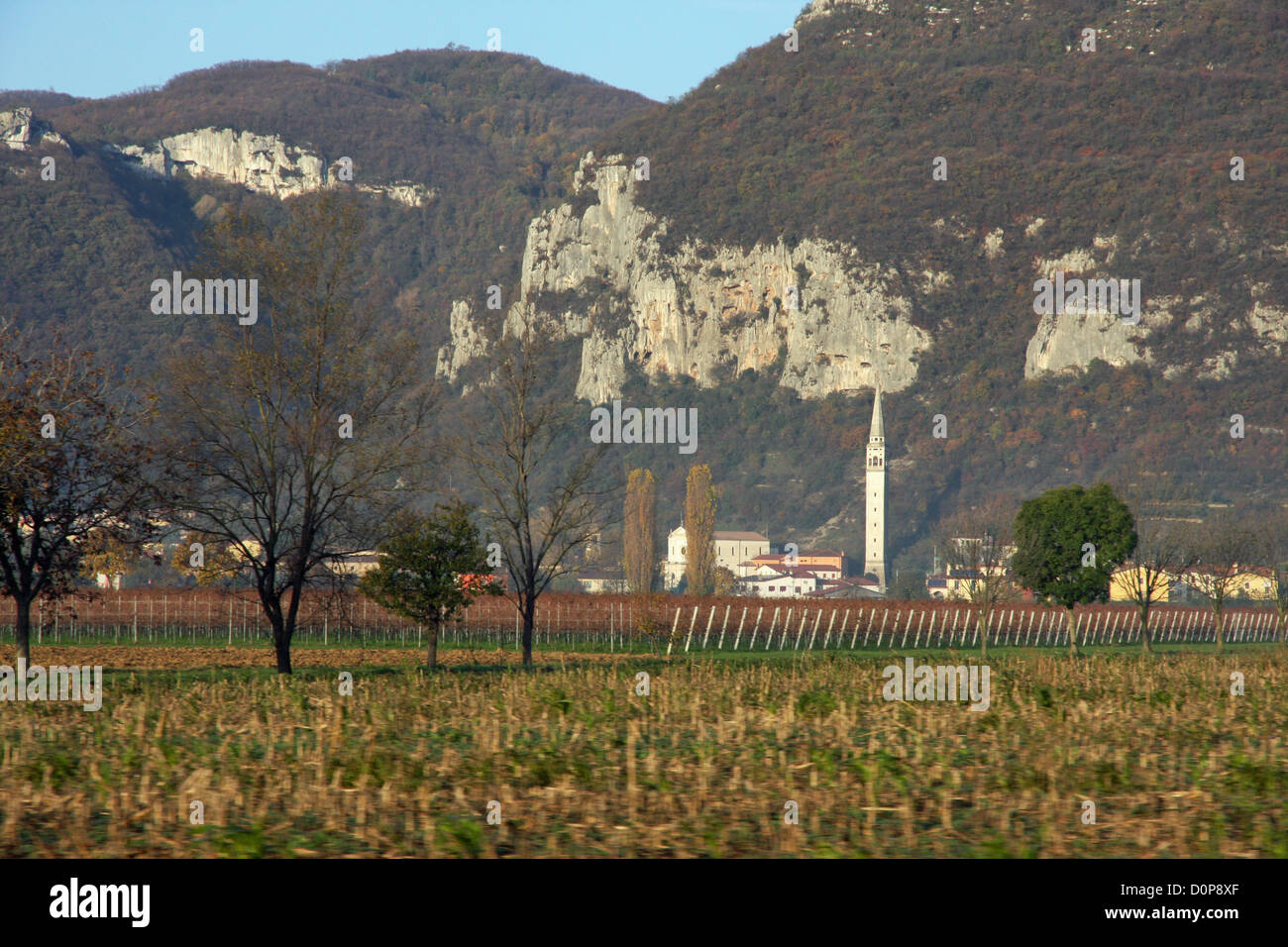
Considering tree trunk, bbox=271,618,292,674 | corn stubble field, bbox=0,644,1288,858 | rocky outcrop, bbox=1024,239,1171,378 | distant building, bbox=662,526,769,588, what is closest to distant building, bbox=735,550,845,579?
distant building, bbox=662,526,769,588

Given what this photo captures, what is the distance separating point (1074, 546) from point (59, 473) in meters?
41.3

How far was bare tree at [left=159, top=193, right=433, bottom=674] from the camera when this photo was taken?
30359 mm

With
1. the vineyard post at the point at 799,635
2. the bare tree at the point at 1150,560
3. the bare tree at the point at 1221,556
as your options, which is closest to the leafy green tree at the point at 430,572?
the vineyard post at the point at 799,635

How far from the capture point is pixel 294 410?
32.0 metres

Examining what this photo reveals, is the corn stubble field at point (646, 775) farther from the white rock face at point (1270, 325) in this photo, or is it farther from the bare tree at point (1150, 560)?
the white rock face at point (1270, 325)

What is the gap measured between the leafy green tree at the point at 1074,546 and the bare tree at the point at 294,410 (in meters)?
32.1

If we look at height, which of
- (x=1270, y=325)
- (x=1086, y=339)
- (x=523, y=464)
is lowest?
(x=523, y=464)

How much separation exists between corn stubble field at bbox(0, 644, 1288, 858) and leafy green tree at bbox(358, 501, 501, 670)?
12652mm

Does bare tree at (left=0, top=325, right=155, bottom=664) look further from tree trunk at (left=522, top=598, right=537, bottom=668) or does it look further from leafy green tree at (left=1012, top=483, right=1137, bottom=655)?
leafy green tree at (left=1012, top=483, right=1137, bottom=655)

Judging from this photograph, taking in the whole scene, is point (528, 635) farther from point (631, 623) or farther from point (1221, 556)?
point (1221, 556)

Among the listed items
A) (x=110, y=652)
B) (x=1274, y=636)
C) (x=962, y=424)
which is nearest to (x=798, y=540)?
(x=962, y=424)

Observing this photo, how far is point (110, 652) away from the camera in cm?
3975

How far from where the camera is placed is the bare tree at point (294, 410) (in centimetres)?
3036

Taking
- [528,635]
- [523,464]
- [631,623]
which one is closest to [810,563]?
[631,623]
